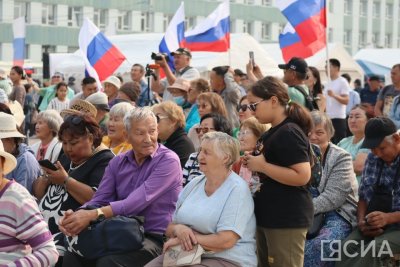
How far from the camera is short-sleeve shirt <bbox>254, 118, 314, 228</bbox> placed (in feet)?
17.8

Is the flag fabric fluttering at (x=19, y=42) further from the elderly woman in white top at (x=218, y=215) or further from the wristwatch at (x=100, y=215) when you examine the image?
the elderly woman in white top at (x=218, y=215)

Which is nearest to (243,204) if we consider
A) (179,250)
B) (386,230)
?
(179,250)

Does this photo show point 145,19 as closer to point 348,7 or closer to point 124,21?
point 124,21

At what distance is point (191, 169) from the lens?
709cm

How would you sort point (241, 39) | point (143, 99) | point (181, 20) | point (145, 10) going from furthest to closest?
1. point (145, 10)
2. point (241, 39)
3. point (181, 20)
4. point (143, 99)

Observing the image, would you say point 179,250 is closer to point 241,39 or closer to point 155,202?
point 155,202

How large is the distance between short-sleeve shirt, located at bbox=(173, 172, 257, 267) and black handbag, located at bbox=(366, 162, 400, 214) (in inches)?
52.4

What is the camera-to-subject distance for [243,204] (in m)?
5.48

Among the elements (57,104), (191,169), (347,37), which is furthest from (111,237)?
(347,37)

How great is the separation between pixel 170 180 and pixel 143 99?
20.6 feet

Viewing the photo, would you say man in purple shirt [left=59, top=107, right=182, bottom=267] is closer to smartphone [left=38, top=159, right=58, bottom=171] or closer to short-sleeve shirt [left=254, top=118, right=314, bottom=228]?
smartphone [left=38, top=159, right=58, bottom=171]

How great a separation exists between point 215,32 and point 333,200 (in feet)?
32.4

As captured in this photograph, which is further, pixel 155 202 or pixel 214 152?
pixel 155 202

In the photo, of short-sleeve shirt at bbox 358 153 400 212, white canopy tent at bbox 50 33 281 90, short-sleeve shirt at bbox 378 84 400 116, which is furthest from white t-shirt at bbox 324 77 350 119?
white canopy tent at bbox 50 33 281 90
